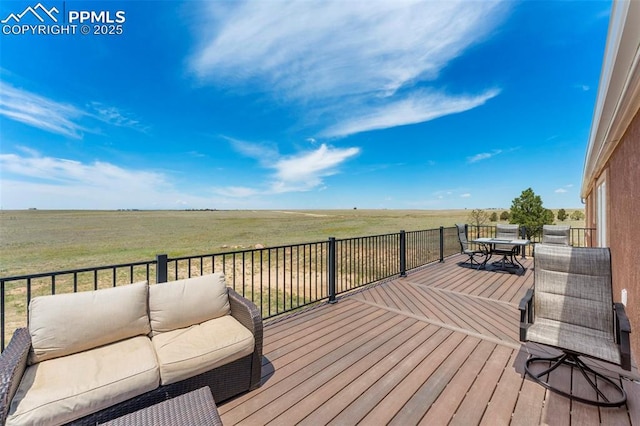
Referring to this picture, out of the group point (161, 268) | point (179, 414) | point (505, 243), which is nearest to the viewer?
point (179, 414)

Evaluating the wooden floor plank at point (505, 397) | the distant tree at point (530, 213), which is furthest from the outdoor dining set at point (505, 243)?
the distant tree at point (530, 213)

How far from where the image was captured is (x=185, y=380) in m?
1.68

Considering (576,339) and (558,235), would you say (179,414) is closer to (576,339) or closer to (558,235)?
(576,339)

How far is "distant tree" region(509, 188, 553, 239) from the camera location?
40.5ft

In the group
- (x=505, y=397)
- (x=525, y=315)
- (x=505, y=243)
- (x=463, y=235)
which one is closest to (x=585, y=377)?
(x=525, y=315)

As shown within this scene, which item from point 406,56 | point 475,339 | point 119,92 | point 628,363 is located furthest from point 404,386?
point 119,92

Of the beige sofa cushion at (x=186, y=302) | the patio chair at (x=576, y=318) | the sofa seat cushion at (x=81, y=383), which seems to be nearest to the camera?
the sofa seat cushion at (x=81, y=383)

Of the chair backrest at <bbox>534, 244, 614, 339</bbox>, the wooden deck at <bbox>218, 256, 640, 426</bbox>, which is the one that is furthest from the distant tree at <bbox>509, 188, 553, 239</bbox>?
the chair backrest at <bbox>534, 244, 614, 339</bbox>

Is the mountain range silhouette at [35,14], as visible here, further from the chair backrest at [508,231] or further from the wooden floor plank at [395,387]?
the chair backrest at [508,231]

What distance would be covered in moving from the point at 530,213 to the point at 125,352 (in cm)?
1641

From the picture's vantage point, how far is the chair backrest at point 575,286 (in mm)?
2268

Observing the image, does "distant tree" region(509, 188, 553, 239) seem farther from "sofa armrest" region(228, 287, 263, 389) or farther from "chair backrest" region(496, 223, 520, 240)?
"sofa armrest" region(228, 287, 263, 389)

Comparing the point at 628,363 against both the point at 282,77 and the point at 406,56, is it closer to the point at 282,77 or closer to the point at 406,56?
the point at 406,56

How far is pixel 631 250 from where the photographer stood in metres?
2.58
